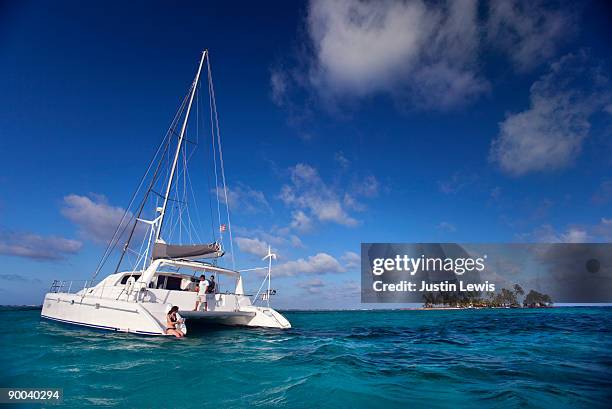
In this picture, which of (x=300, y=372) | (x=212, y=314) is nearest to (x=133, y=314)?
(x=212, y=314)

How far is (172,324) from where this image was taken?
11.5m

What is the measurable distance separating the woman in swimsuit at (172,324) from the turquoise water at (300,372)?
0.29 metres

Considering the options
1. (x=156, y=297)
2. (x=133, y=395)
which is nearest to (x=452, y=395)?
(x=133, y=395)

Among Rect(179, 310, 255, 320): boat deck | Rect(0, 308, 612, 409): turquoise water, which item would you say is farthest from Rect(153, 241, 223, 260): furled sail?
Rect(0, 308, 612, 409): turquoise water

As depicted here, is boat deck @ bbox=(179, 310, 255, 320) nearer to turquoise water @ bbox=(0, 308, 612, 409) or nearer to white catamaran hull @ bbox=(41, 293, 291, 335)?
white catamaran hull @ bbox=(41, 293, 291, 335)

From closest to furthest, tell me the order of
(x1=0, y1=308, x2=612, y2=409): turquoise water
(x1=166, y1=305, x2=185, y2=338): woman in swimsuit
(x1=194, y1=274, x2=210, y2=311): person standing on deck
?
(x1=0, y1=308, x2=612, y2=409): turquoise water < (x1=166, y1=305, x2=185, y2=338): woman in swimsuit < (x1=194, y1=274, x2=210, y2=311): person standing on deck

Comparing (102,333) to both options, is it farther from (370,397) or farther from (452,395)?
(452,395)

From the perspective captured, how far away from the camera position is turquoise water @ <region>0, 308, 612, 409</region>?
5762 millimetres

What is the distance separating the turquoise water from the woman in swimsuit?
0.29 meters

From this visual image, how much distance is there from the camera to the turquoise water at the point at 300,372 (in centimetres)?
576

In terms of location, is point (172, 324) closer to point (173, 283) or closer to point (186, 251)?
point (186, 251)

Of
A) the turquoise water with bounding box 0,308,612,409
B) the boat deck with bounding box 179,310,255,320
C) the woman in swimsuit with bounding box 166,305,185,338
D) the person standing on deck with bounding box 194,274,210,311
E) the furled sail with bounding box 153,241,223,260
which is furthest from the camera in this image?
the furled sail with bounding box 153,241,223,260

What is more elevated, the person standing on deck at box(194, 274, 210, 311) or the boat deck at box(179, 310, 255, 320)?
the person standing on deck at box(194, 274, 210, 311)

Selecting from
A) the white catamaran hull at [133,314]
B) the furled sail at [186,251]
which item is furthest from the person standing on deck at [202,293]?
the furled sail at [186,251]
